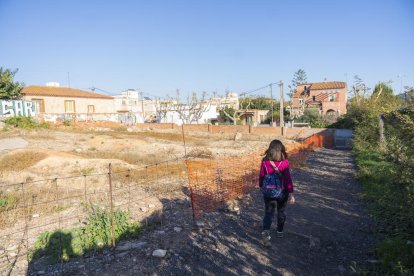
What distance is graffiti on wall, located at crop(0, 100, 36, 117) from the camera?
2738cm

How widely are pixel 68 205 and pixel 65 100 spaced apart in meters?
34.5

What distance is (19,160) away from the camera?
1115 cm

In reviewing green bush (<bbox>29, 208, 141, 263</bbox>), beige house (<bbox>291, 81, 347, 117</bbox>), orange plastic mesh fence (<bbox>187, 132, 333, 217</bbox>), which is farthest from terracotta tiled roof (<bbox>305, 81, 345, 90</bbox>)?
green bush (<bbox>29, 208, 141, 263</bbox>)

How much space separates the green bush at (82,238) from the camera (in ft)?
14.5

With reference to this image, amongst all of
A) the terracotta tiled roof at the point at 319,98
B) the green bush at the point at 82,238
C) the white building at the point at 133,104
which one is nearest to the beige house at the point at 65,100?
the white building at the point at 133,104

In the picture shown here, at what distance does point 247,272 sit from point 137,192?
4.80 m

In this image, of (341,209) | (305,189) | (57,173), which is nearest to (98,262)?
(341,209)

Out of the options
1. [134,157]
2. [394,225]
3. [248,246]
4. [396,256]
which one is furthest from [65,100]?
[396,256]

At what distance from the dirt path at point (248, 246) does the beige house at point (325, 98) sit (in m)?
38.9

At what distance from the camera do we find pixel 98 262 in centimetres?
414

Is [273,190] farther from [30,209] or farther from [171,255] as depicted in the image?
[30,209]

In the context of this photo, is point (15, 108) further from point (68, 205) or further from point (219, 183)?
point (219, 183)

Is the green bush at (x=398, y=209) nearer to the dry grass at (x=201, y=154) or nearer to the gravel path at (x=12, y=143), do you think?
the dry grass at (x=201, y=154)

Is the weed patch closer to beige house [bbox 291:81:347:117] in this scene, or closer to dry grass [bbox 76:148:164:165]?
dry grass [bbox 76:148:164:165]
